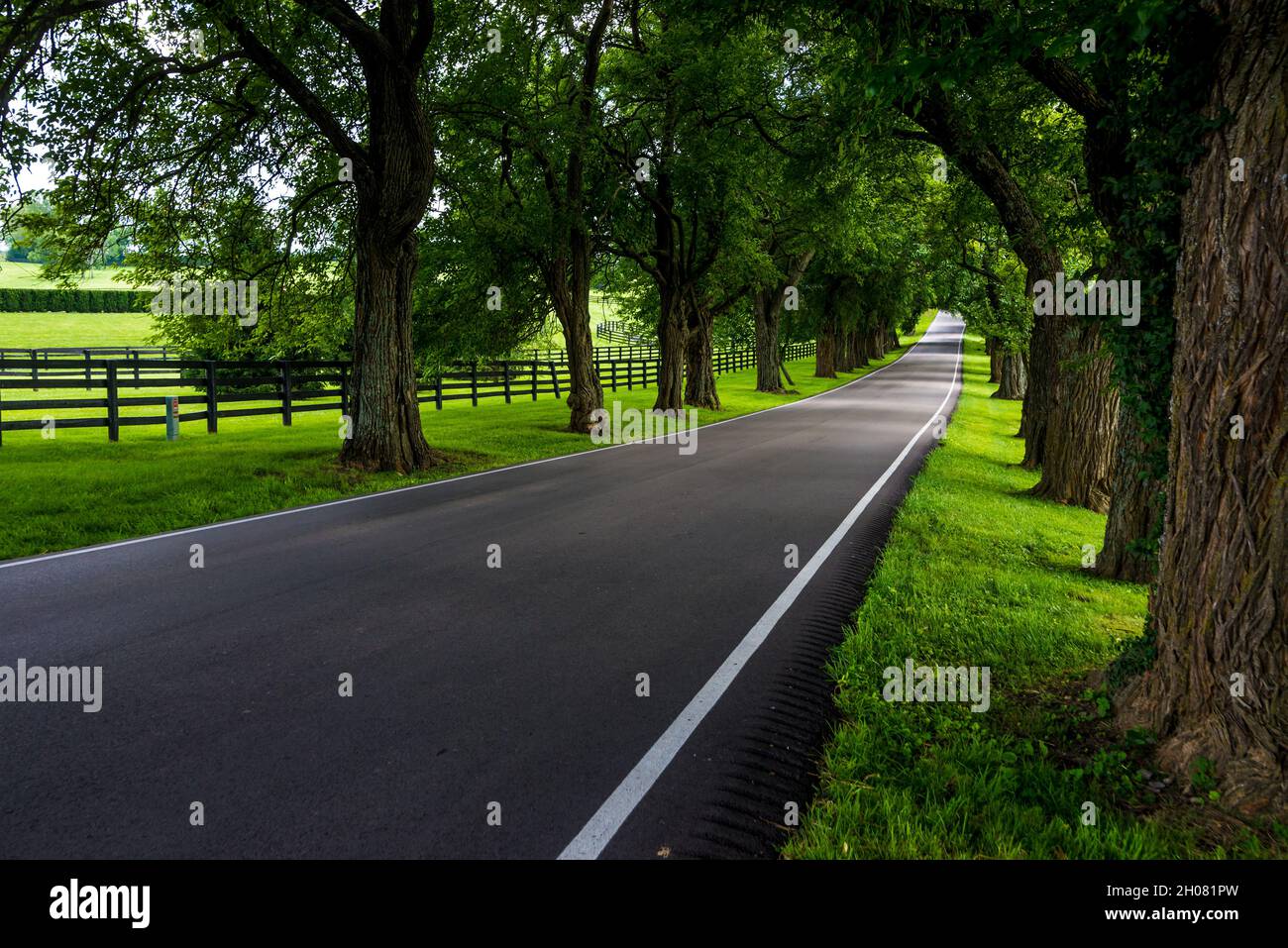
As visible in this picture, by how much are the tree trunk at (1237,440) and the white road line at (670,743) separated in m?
2.26

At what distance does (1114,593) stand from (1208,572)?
3.62 meters

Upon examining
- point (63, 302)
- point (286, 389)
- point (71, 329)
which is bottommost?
point (286, 389)

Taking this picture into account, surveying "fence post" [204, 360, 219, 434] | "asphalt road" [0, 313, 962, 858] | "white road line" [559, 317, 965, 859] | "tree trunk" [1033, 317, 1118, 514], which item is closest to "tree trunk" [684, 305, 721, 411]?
"fence post" [204, 360, 219, 434]

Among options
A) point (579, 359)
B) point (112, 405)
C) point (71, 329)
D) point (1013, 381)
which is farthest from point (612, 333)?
point (112, 405)

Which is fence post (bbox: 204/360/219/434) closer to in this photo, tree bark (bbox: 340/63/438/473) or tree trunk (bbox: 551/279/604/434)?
tree bark (bbox: 340/63/438/473)

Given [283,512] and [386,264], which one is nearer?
[283,512]

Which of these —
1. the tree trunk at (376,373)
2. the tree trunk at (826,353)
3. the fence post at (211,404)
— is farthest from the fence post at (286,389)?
the tree trunk at (826,353)

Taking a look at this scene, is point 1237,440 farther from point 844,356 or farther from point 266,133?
point 844,356

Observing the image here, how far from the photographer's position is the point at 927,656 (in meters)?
5.02

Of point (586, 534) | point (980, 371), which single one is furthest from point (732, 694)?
point (980, 371)

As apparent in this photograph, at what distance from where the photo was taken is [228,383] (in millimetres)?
18281

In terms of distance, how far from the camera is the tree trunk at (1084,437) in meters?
10.5

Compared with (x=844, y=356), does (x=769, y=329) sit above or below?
below

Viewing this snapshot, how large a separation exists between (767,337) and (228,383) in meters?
24.0
